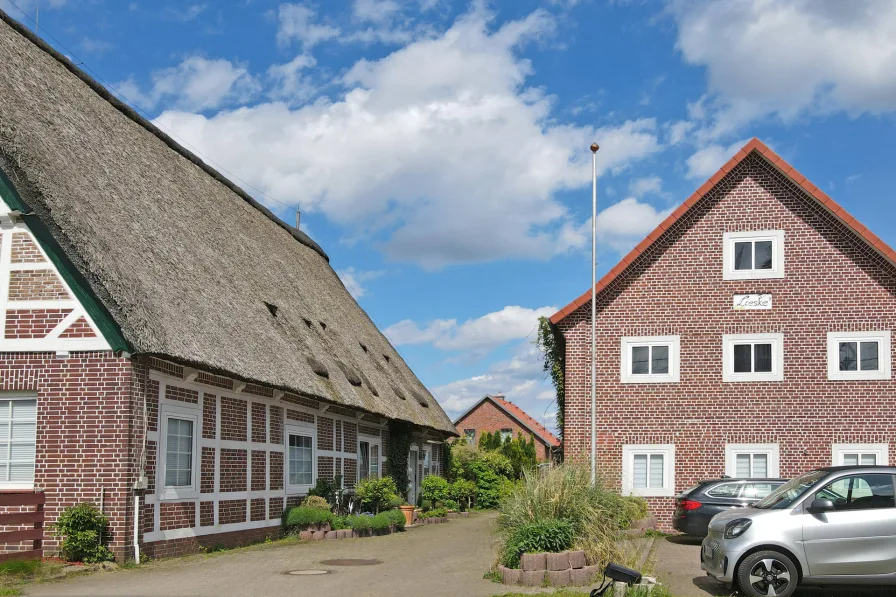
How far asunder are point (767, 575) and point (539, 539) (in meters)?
2.93

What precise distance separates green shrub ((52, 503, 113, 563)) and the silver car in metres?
8.86

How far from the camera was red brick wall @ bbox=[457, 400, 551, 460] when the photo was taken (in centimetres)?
6059

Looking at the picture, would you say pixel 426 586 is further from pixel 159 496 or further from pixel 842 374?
pixel 842 374

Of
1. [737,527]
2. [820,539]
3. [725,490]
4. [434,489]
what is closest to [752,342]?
[725,490]

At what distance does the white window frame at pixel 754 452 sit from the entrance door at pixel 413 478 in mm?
10937

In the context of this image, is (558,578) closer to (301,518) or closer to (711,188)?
(301,518)

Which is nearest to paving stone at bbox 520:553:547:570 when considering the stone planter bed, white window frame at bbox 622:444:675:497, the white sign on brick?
the stone planter bed

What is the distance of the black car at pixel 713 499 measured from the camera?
1942 centimetres

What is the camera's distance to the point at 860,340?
75.6ft

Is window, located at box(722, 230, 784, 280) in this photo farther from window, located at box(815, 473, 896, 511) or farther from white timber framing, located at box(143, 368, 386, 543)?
window, located at box(815, 473, 896, 511)

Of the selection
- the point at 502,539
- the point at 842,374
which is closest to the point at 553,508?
the point at 502,539

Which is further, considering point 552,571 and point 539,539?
point 539,539

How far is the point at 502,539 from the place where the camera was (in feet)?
44.2

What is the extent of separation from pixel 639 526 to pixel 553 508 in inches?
315
